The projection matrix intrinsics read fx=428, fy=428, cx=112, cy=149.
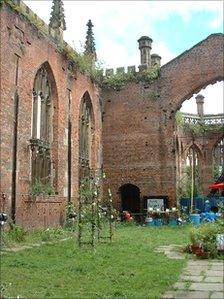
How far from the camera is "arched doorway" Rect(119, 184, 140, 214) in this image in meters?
22.6

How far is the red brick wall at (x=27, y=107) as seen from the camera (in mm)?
13461

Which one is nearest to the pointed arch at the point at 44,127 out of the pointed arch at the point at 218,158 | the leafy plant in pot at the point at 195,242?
the leafy plant in pot at the point at 195,242

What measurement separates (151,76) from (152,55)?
284cm

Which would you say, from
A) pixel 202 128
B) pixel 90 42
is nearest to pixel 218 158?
pixel 202 128

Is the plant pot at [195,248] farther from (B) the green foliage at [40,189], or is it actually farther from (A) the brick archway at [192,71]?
(A) the brick archway at [192,71]

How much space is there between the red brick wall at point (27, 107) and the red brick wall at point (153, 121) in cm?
366

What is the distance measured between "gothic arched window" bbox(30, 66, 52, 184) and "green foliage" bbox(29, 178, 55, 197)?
159 millimetres

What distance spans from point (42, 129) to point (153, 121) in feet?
23.8

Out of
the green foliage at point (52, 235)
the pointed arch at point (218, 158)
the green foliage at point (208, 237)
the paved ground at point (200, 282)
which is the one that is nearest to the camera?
the paved ground at point (200, 282)

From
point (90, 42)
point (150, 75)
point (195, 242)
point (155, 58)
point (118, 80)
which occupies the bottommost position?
point (195, 242)

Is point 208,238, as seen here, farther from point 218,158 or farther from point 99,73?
point 218,158

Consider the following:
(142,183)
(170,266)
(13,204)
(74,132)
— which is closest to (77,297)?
(170,266)

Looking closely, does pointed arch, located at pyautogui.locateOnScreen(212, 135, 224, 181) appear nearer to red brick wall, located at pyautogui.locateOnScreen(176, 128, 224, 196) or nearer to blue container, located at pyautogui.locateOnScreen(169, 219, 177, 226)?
red brick wall, located at pyautogui.locateOnScreen(176, 128, 224, 196)

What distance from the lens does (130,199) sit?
22.9m
